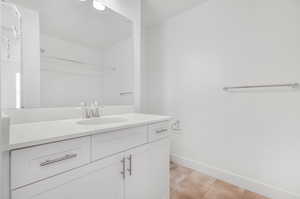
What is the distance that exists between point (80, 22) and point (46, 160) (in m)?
1.26

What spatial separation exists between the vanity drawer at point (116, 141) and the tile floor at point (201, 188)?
0.89 metres

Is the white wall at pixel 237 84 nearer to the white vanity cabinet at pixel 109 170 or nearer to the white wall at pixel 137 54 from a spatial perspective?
the white wall at pixel 137 54

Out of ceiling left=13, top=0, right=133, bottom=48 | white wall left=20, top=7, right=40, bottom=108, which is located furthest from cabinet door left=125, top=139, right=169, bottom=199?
ceiling left=13, top=0, right=133, bottom=48

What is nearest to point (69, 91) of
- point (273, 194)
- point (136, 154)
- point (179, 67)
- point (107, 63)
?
point (107, 63)

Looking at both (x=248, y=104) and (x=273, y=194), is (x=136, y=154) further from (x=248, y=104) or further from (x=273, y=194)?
(x=273, y=194)

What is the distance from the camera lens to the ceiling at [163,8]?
1.90 meters

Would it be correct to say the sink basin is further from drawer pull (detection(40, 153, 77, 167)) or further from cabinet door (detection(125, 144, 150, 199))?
drawer pull (detection(40, 153, 77, 167))

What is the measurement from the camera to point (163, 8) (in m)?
2.03

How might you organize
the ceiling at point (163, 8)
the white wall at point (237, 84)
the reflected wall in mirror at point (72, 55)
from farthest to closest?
the ceiling at point (163, 8) < the white wall at point (237, 84) < the reflected wall in mirror at point (72, 55)

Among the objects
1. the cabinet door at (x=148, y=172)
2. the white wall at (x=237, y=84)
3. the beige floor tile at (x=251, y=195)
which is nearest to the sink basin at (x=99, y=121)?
the cabinet door at (x=148, y=172)

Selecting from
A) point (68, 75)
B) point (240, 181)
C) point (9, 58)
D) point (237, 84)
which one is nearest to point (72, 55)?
point (68, 75)

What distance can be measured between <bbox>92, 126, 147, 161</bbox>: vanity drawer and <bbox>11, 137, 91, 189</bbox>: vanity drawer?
0.17 feet

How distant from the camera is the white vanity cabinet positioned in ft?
1.96

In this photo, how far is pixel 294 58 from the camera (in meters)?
1.28
